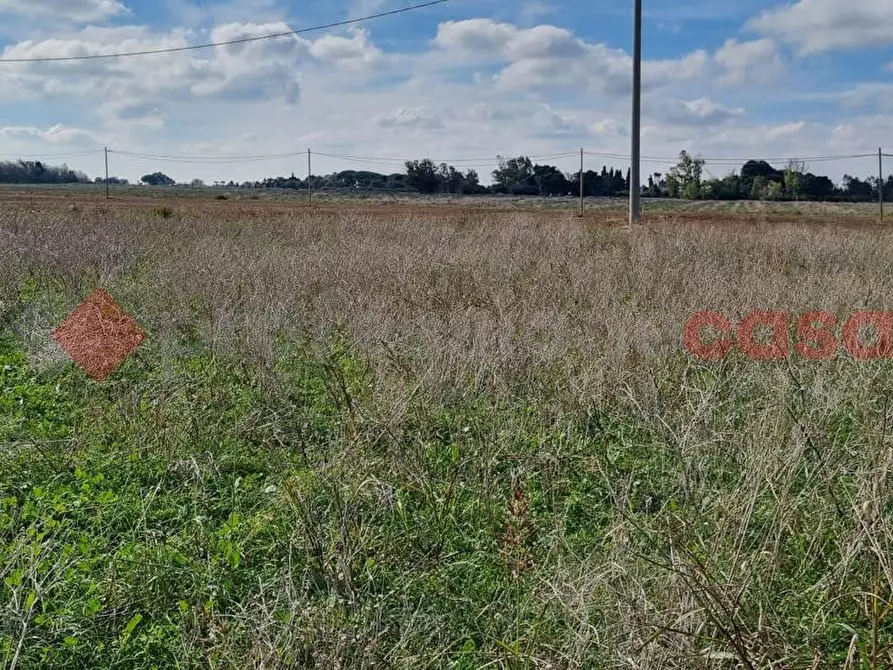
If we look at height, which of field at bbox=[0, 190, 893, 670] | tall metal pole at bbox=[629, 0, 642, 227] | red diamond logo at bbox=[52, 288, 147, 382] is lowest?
field at bbox=[0, 190, 893, 670]

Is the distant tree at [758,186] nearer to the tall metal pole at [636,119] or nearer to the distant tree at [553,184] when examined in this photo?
the distant tree at [553,184]

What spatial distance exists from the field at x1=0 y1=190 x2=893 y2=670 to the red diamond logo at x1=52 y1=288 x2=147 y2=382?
0.14 meters

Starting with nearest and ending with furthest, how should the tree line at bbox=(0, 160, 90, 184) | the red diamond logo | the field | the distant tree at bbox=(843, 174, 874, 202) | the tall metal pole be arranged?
the field, the red diamond logo, the tall metal pole, the distant tree at bbox=(843, 174, 874, 202), the tree line at bbox=(0, 160, 90, 184)

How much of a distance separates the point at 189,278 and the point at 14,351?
2.53 metres

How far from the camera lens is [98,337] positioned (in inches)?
229

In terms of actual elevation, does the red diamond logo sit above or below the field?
above

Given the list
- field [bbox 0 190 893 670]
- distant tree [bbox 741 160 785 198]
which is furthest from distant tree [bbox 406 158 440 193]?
field [bbox 0 190 893 670]

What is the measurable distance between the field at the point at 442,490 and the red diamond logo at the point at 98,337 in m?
0.14

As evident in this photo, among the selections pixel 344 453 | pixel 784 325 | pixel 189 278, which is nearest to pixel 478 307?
pixel 784 325

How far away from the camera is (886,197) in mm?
46344

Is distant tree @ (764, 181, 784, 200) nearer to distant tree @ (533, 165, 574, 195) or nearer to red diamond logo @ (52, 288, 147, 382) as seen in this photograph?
→ distant tree @ (533, 165, 574, 195)

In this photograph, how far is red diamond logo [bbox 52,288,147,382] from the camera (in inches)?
216

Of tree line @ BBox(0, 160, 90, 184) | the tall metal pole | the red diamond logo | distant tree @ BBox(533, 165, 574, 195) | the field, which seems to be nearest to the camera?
the field

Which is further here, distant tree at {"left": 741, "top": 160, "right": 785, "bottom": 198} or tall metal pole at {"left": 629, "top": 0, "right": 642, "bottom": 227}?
distant tree at {"left": 741, "top": 160, "right": 785, "bottom": 198}
